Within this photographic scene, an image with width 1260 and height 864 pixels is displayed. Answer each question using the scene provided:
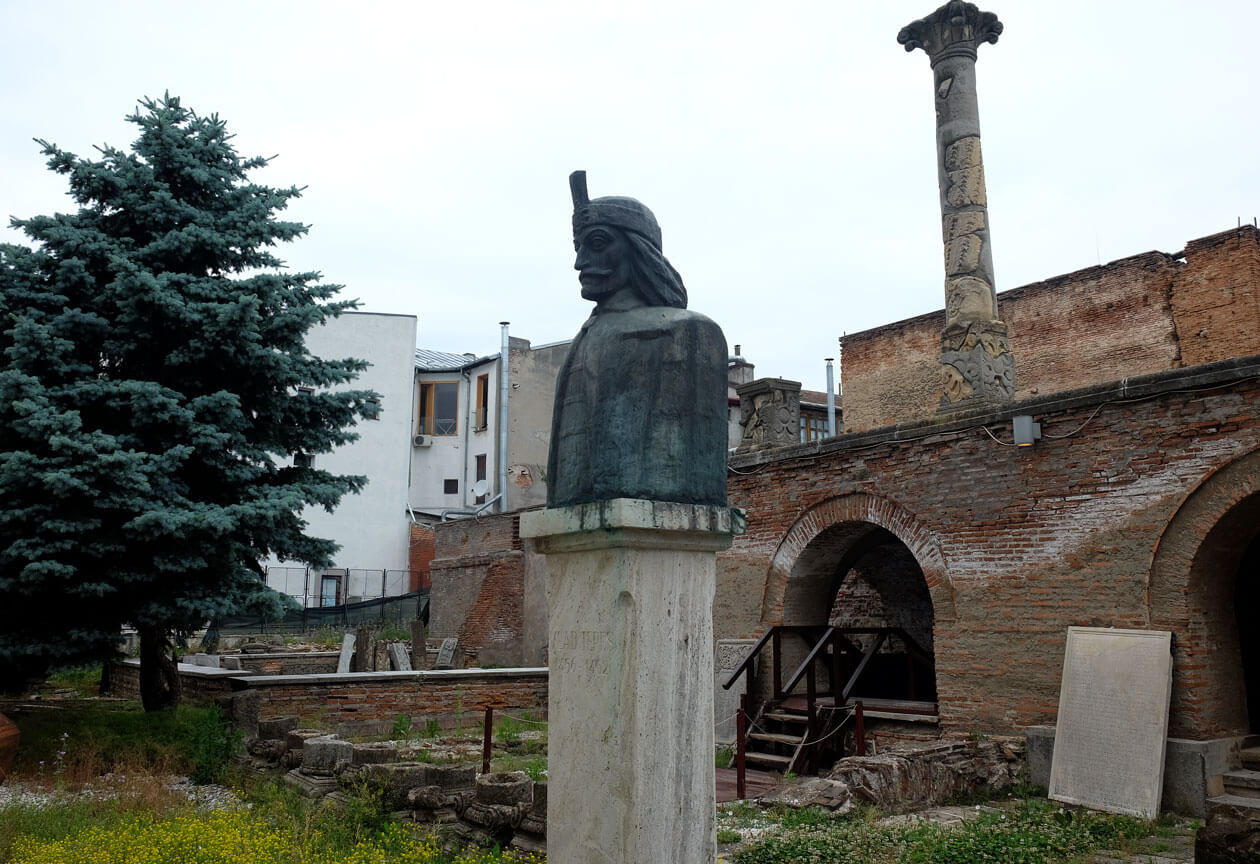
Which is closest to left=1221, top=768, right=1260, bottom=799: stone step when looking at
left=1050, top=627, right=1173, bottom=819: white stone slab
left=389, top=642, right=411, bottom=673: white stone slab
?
left=1050, top=627, right=1173, bottom=819: white stone slab

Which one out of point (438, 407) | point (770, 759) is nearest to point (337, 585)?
point (438, 407)

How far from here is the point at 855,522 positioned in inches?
483

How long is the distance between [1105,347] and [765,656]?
1054cm

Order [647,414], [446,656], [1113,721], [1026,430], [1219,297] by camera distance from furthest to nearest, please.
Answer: [446,656], [1219,297], [1026,430], [1113,721], [647,414]

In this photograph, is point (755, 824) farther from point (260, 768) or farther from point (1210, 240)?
point (1210, 240)

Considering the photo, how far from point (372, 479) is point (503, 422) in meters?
4.72

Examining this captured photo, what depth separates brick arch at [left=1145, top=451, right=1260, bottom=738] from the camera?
884cm

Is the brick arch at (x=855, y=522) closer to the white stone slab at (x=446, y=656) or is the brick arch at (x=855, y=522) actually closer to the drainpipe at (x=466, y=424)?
the white stone slab at (x=446, y=656)

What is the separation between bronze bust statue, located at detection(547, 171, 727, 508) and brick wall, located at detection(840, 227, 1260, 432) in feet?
43.5

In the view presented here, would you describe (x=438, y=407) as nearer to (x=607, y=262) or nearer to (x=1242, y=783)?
(x=1242, y=783)

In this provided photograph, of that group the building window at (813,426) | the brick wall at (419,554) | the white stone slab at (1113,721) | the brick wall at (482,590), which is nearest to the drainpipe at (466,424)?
the brick wall at (419,554)

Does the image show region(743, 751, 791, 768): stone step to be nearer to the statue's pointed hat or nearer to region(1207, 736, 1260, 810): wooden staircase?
region(1207, 736, 1260, 810): wooden staircase

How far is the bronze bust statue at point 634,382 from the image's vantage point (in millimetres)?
4336

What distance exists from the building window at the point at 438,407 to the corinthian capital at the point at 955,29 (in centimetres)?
2428
